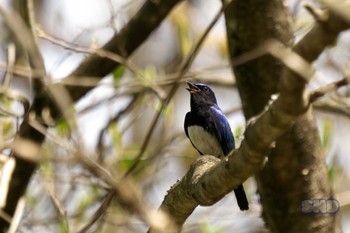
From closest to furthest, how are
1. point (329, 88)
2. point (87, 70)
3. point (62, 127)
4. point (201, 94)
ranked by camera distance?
point (329, 88) < point (87, 70) < point (62, 127) < point (201, 94)

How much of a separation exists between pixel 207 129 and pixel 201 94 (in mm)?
326

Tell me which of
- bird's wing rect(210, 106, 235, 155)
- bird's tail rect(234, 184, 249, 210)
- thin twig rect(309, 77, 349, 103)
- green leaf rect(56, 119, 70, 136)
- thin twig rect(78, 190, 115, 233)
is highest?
green leaf rect(56, 119, 70, 136)

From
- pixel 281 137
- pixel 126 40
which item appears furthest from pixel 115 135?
pixel 281 137

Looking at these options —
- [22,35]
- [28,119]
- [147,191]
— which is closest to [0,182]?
[28,119]

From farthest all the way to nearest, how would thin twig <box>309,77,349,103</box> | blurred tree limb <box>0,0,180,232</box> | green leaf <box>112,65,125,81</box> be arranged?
1. green leaf <box>112,65,125,81</box>
2. blurred tree limb <box>0,0,180,232</box>
3. thin twig <box>309,77,349,103</box>

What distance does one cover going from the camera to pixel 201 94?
17.3ft

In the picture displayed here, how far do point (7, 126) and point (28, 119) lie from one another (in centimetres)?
65

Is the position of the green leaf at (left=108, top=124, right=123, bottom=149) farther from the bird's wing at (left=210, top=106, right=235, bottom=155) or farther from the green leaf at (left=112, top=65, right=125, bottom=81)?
the bird's wing at (left=210, top=106, right=235, bottom=155)

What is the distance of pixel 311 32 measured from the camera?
1.91 m

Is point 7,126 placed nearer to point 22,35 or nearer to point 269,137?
point 22,35

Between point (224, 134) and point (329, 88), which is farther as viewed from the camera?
point (224, 134)

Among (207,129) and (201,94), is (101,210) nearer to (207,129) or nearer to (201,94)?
(207,129)

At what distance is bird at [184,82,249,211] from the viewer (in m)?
4.99

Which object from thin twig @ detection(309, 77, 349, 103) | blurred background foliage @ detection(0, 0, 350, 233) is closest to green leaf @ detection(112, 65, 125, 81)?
blurred background foliage @ detection(0, 0, 350, 233)
